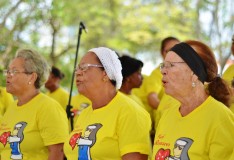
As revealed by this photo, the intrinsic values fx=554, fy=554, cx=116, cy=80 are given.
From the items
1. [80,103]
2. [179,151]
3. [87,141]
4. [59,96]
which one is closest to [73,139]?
[87,141]

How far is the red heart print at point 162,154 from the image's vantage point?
10.4 feet

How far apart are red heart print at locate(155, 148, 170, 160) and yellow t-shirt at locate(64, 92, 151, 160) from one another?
262 millimetres

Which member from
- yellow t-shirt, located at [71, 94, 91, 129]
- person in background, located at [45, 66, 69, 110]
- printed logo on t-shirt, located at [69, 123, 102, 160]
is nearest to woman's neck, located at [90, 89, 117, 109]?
printed logo on t-shirt, located at [69, 123, 102, 160]

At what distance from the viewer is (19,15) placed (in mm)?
13969

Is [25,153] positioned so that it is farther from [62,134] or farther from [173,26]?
[173,26]

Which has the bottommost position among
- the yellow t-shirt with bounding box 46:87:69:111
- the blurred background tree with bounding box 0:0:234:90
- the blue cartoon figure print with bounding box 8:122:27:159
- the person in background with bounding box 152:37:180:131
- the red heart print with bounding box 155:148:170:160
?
the blue cartoon figure print with bounding box 8:122:27:159

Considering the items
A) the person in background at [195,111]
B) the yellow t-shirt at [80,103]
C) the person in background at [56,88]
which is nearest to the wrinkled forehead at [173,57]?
the person in background at [195,111]

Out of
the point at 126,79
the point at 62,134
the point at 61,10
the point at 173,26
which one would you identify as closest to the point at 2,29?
the point at 61,10

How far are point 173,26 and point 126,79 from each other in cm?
1354

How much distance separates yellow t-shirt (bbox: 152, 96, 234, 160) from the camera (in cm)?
296

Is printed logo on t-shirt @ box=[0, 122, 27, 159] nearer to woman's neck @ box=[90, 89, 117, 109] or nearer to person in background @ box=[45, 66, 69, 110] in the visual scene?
woman's neck @ box=[90, 89, 117, 109]

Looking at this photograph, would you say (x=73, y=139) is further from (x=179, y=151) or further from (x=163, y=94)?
(x=163, y=94)

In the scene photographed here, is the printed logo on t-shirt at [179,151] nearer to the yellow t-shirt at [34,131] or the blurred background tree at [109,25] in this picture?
the yellow t-shirt at [34,131]

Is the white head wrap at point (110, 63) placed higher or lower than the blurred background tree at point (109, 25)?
lower
